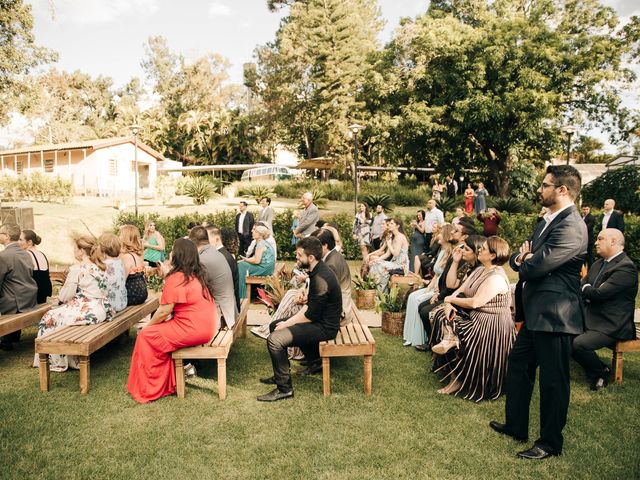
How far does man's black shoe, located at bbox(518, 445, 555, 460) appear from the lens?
11.5ft

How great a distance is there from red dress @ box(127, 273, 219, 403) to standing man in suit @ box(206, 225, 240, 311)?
105 centimetres

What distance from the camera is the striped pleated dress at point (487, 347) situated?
462 centimetres

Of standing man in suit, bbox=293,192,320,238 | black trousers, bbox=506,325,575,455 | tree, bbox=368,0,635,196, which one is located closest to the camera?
black trousers, bbox=506,325,575,455

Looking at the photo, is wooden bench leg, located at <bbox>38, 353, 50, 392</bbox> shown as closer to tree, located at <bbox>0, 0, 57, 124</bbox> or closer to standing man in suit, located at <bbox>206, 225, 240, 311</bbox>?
standing man in suit, located at <bbox>206, 225, 240, 311</bbox>

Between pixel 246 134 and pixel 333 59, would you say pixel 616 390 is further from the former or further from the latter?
pixel 246 134

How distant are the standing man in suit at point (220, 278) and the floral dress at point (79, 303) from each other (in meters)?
1.14

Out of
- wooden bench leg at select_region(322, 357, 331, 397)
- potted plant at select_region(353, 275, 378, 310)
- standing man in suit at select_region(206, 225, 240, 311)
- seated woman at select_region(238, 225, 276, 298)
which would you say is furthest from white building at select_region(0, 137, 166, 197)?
wooden bench leg at select_region(322, 357, 331, 397)

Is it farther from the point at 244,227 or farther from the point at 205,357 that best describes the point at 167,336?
the point at 244,227

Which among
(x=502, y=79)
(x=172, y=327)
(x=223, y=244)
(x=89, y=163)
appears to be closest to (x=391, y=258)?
(x=223, y=244)

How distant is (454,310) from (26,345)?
17.4 feet

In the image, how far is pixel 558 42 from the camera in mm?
23016

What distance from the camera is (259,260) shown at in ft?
26.6

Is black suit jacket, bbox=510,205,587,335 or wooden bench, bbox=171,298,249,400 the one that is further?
wooden bench, bbox=171,298,249,400

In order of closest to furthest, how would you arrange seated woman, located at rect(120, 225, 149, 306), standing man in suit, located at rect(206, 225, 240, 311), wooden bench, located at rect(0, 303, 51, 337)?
wooden bench, located at rect(0, 303, 51, 337)
standing man in suit, located at rect(206, 225, 240, 311)
seated woman, located at rect(120, 225, 149, 306)
